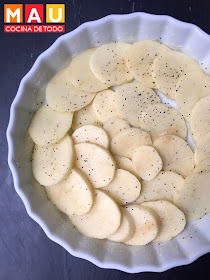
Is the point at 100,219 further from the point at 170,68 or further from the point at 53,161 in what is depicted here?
the point at 170,68

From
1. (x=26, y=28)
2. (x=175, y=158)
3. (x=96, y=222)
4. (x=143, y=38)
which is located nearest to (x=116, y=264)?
(x=96, y=222)

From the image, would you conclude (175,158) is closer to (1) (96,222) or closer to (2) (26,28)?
(1) (96,222)

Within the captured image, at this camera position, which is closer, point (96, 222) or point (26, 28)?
point (96, 222)

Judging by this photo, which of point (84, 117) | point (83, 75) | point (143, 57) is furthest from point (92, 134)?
point (143, 57)

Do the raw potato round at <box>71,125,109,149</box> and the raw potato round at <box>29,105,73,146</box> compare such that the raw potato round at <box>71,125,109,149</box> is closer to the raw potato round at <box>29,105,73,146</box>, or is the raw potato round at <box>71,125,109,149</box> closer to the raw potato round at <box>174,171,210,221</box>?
the raw potato round at <box>29,105,73,146</box>

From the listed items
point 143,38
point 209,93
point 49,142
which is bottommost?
point 49,142
